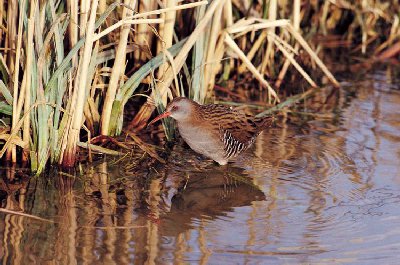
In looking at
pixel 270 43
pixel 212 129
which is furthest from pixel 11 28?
pixel 270 43

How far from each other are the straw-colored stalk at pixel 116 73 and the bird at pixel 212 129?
0.30 m

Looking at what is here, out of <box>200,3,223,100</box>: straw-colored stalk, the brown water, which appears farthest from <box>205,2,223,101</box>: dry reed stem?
the brown water

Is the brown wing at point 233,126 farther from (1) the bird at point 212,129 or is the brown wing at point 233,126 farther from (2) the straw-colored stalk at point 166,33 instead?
(2) the straw-colored stalk at point 166,33

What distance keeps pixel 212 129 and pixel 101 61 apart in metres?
0.86

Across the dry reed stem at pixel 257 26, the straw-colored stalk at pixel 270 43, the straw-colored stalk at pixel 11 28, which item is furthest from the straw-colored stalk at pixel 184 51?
the straw-colored stalk at pixel 270 43

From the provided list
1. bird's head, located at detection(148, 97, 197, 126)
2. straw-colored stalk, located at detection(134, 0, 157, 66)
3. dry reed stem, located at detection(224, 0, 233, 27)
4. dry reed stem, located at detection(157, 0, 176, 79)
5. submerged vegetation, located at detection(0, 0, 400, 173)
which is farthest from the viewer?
dry reed stem, located at detection(224, 0, 233, 27)

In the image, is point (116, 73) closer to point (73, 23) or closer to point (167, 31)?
point (73, 23)

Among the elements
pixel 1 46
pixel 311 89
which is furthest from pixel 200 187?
pixel 311 89

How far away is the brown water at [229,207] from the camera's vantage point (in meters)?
4.09

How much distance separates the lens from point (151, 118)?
6.15 metres

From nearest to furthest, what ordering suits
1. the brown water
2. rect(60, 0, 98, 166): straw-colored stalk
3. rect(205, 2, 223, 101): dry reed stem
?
the brown water, rect(60, 0, 98, 166): straw-colored stalk, rect(205, 2, 223, 101): dry reed stem

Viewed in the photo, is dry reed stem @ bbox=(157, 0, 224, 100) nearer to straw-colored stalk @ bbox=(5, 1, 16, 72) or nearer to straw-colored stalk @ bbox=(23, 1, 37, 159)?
straw-colored stalk @ bbox=(5, 1, 16, 72)

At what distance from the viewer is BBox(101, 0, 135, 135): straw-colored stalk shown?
5.18 m

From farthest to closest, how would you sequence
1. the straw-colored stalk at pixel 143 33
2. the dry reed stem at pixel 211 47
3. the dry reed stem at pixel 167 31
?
the dry reed stem at pixel 211 47, the straw-colored stalk at pixel 143 33, the dry reed stem at pixel 167 31
